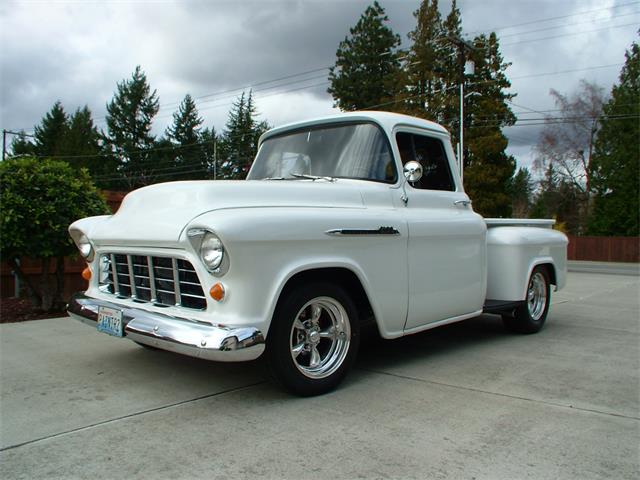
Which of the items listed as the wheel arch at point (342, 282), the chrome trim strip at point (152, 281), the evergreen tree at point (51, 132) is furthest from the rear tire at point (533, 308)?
the evergreen tree at point (51, 132)

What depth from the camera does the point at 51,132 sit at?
→ 6450 cm

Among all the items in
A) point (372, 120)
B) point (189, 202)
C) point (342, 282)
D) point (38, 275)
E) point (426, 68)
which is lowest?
point (38, 275)

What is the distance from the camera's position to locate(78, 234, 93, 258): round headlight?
14.3 feet

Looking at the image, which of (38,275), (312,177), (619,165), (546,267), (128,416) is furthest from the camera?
(619,165)

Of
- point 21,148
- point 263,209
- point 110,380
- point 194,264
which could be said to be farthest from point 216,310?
point 21,148

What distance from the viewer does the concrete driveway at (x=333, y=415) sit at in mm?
2678

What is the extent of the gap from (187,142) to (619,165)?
41242 mm

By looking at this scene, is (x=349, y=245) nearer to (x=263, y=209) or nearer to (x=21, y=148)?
(x=263, y=209)

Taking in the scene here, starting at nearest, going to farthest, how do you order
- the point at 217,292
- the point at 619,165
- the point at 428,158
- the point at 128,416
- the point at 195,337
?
the point at 195,337, the point at 217,292, the point at 128,416, the point at 428,158, the point at 619,165

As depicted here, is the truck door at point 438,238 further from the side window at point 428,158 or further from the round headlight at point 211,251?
the round headlight at point 211,251

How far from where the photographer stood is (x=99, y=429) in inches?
122

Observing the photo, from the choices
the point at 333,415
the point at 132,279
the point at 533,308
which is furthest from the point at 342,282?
the point at 533,308

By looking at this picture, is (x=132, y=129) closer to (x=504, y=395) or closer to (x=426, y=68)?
(x=426, y=68)

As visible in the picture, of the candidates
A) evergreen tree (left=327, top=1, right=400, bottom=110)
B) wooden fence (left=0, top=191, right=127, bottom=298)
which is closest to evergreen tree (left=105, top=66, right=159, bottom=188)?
evergreen tree (left=327, top=1, right=400, bottom=110)
